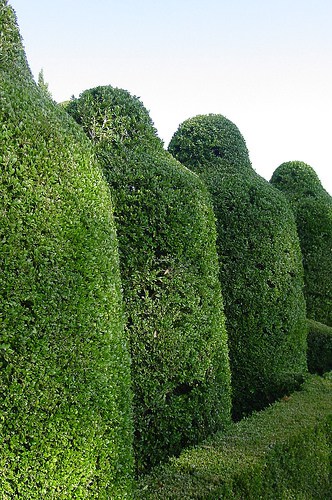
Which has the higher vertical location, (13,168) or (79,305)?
(13,168)

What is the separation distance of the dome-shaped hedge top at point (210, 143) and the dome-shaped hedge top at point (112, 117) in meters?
2.13

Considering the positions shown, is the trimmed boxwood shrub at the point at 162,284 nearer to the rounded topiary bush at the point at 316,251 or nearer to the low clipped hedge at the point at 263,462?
the low clipped hedge at the point at 263,462

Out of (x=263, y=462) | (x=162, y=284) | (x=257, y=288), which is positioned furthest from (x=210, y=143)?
(x=263, y=462)

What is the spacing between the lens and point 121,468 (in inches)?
136

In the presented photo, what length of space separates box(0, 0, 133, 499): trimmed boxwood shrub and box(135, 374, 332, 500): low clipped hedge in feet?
1.58

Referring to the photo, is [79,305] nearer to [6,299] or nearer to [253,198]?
[6,299]

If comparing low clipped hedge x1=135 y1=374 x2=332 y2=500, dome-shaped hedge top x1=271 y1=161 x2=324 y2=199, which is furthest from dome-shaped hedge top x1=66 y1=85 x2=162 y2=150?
dome-shaped hedge top x1=271 y1=161 x2=324 y2=199

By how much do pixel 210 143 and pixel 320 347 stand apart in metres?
3.61

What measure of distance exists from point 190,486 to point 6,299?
74.2 inches

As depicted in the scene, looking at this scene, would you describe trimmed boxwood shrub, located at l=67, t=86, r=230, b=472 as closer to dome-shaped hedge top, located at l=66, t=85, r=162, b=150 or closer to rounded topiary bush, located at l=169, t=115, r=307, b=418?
dome-shaped hedge top, located at l=66, t=85, r=162, b=150

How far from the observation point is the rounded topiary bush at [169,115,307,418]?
6.29m

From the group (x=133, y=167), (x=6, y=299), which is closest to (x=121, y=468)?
(x=6, y=299)

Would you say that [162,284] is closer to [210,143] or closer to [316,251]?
[210,143]

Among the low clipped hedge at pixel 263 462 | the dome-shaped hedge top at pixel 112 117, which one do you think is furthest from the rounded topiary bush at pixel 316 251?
the dome-shaped hedge top at pixel 112 117
